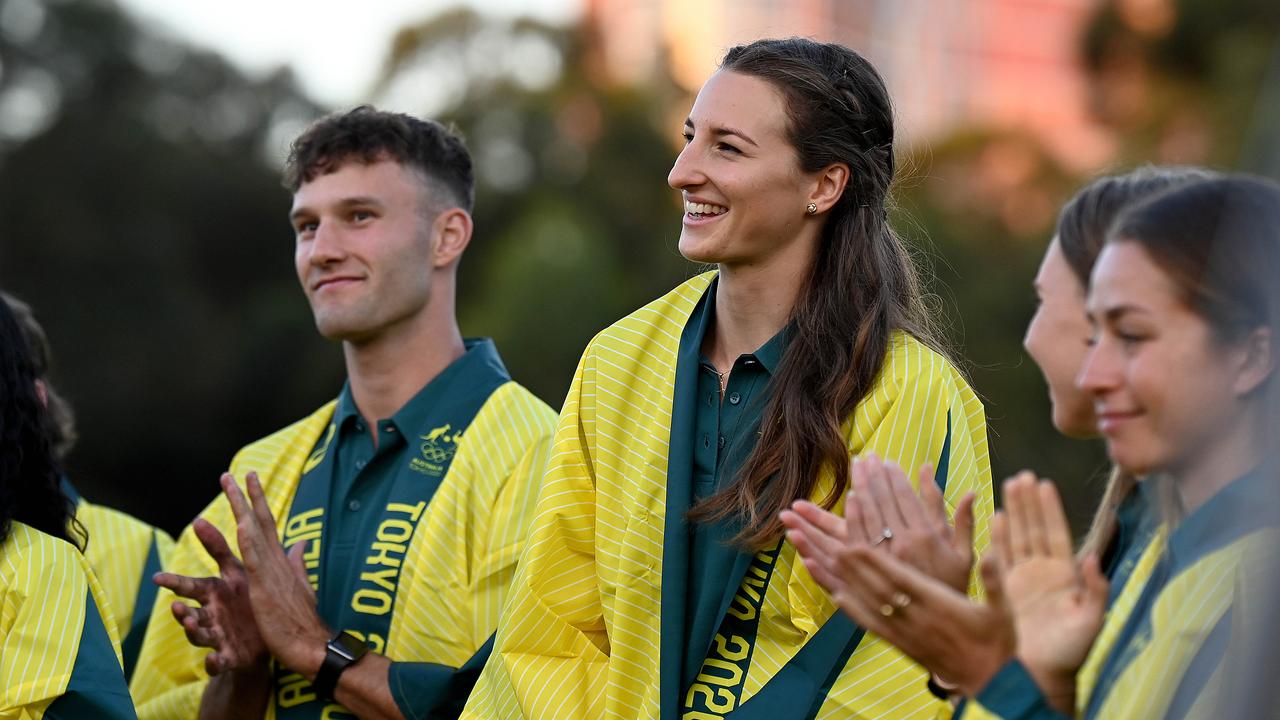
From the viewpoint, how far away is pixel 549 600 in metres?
3.81

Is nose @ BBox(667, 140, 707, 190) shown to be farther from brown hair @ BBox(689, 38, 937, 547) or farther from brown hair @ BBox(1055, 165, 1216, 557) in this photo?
brown hair @ BBox(1055, 165, 1216, 557)

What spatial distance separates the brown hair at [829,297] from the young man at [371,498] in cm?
113

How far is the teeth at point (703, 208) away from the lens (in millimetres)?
3852

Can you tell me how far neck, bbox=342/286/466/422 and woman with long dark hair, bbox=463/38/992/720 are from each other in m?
A: 1.08

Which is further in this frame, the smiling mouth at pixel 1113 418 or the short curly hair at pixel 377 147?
the short curly hair at pixel 377 147

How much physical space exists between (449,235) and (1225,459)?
3066 millimetres

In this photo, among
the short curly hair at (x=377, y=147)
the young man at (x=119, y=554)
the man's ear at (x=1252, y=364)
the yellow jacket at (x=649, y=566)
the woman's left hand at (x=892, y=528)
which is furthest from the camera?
the young man at (x=119, y=554)

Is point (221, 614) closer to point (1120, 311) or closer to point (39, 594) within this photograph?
point (39, 594)

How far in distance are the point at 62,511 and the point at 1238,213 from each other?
292 centimetres

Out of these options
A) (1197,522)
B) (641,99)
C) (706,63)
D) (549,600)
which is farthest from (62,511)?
(706,63)

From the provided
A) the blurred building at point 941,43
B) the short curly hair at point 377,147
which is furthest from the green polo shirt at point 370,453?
the blurred building at point 941,43

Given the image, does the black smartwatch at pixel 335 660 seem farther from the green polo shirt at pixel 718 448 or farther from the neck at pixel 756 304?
the neck at pixel 756 304

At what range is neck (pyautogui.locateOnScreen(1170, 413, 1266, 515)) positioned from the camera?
261cm

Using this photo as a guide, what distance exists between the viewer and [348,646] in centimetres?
439
